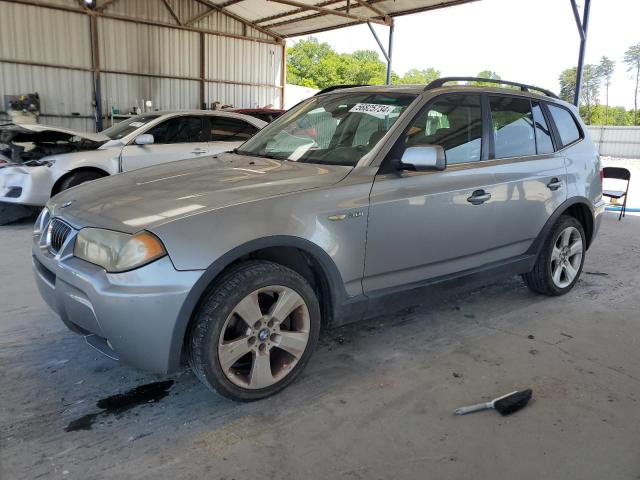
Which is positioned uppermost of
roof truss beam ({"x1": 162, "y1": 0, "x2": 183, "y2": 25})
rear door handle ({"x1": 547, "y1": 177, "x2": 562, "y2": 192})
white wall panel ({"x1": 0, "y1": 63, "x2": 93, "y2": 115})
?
roof truss beam ({"x1": 162, "y1": 0, "x2": 183, "y2": 25})

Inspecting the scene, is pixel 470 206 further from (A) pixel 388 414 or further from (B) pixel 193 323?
(B) pixel 193 323

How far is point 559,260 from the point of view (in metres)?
4.38

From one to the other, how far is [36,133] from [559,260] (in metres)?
6.36

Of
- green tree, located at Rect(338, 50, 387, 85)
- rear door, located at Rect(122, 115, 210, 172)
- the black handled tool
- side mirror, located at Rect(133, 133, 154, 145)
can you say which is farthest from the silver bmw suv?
green tree, located at Rect(338, 50, 387, 85)

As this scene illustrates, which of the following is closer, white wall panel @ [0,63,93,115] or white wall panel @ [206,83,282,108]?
white wall panel @ [0,63,93,115]

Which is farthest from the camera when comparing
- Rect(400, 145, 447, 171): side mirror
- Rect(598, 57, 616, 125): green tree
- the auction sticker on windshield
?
Rect(598, 57, 616, 125): green tree

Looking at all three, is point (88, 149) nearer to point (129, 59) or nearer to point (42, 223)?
point (42, 223)

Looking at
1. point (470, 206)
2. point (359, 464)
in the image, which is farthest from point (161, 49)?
point (359, 464)

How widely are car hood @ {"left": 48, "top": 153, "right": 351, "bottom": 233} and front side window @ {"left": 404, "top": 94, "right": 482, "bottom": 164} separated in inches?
23.2

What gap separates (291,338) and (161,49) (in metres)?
17.5

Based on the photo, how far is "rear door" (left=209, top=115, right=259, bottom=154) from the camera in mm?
7695

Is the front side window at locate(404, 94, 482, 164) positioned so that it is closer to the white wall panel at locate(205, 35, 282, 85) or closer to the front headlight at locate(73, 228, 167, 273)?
the front headlight at locate(73, 228, 167, 273)

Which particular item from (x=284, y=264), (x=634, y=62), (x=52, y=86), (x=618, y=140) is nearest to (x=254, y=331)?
(x=284, y=264)

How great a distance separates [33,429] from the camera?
2432 mm
